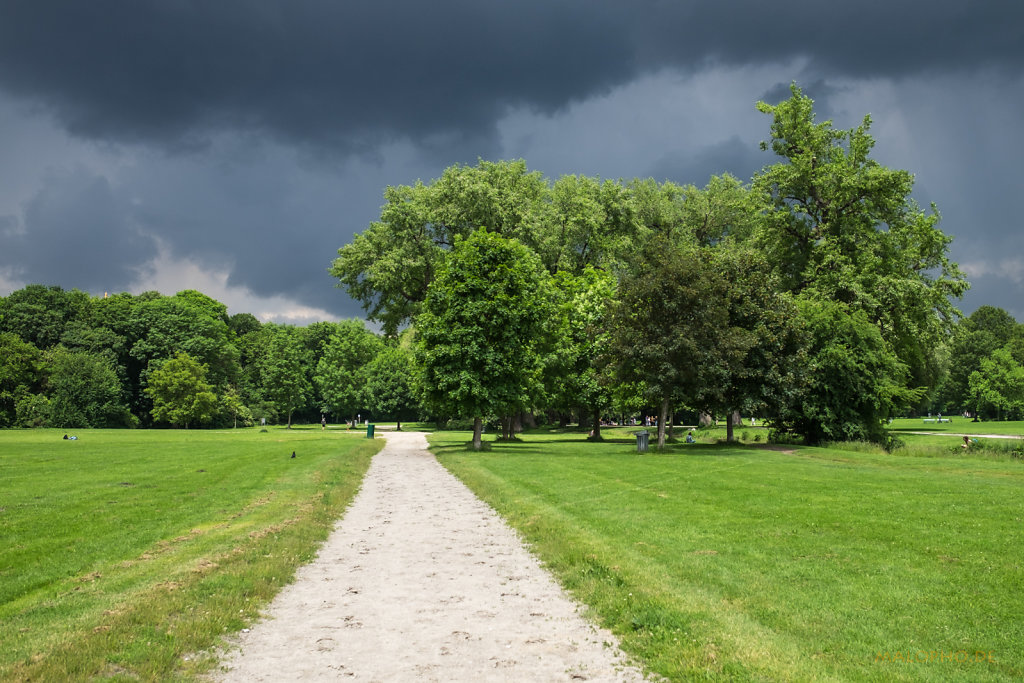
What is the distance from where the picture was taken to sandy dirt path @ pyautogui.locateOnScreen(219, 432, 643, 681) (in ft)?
17.7

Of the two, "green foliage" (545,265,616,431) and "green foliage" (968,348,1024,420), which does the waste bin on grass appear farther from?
"green foliage" (968,348,1024,420)

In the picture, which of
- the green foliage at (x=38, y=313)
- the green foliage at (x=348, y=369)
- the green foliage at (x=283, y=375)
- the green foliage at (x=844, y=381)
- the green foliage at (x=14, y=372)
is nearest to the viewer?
the green foliage at (x=844, y=381)

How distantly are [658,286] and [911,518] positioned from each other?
65.8 feet

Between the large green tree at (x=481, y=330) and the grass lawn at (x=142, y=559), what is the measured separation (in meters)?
11.4

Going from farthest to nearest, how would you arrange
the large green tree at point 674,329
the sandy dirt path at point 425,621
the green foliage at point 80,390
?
1. the green foliage at point 80,390
2. the large green tree at point 674,329
3. the sandy dirt path at point 425,621

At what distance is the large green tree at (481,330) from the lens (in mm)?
31531

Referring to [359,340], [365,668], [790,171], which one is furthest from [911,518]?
[359,340]

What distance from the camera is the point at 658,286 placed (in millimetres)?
30938

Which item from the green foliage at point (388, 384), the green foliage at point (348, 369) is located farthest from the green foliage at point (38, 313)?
the green foliage at point (388, 384)

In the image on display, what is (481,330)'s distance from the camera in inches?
1247

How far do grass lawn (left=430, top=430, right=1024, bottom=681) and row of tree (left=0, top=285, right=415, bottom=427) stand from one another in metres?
44.5

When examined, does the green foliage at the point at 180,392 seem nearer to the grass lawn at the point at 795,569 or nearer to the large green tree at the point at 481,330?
the large green tree at the point at 481,330

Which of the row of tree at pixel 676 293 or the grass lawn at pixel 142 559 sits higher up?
the row of tree at pixel 676 293

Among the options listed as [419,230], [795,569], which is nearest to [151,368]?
[419,230]
